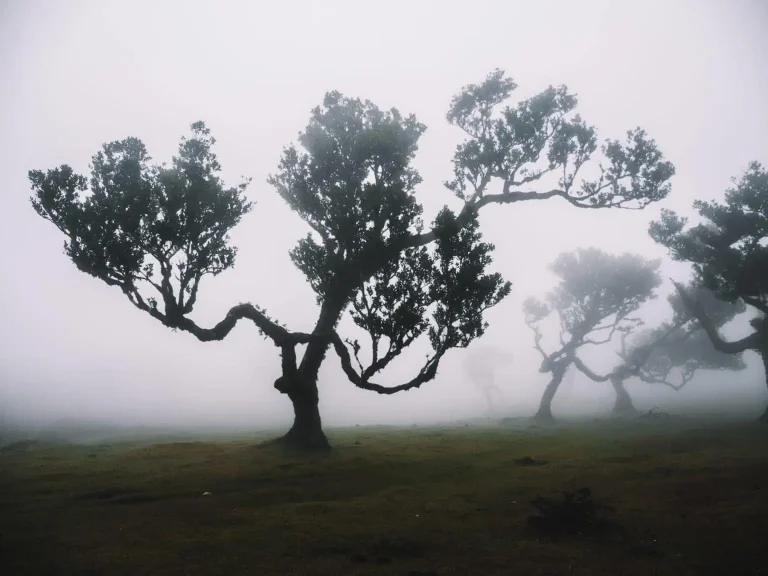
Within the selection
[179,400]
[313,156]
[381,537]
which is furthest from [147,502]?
[179,400]

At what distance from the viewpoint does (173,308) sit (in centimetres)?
2642

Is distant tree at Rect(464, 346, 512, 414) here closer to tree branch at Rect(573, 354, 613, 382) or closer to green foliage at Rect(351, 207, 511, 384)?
tree branch at Rect(573, 354, 613, 382)

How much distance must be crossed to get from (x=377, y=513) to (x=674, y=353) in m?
77.2

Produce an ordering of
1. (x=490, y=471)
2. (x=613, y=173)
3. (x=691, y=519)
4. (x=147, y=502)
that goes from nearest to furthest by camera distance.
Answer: (x=691, y=519), (x=147, y=502), (x=490, y=471), (x=613, y=173)

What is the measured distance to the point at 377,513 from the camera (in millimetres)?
13430

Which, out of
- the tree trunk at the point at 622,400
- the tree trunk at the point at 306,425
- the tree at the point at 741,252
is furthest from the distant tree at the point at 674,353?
the tree trunk at the point at 306,425

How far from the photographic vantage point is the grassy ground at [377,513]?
9.48 m

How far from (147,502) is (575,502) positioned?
46.5 feet

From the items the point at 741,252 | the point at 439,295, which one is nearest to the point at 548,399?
the point at 741,252

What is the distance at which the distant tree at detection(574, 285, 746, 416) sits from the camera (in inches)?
2250

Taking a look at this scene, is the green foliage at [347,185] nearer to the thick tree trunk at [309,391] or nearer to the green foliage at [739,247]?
the thick tree trunk at [309,391]

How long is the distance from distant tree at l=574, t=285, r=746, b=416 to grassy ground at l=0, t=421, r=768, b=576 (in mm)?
37489

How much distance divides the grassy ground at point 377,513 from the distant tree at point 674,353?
37.5 metres

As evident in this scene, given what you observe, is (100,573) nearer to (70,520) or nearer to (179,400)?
(70,520)
